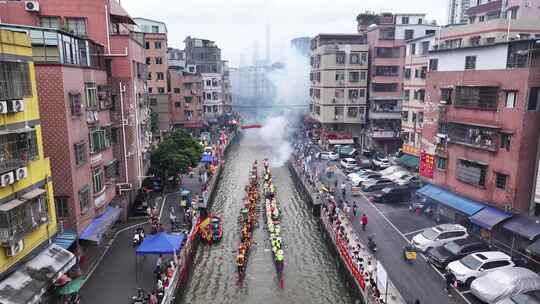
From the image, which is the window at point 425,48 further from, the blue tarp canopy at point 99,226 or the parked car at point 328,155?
the blue tarp canopy at point 99,226

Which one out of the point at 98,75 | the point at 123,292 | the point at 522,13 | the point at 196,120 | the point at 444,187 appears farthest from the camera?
the point at 196,120

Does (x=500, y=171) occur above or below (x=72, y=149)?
below

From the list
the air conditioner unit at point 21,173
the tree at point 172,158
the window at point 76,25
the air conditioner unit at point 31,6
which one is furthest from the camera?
the tree at point 172,158

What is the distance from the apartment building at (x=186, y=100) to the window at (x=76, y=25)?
40.4 metres

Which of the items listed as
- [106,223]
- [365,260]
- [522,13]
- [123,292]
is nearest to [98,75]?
[106,223]

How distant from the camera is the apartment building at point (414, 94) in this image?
43844mm

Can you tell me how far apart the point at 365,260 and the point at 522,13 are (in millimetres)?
35312

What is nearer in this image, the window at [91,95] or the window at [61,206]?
the window at [61,206]

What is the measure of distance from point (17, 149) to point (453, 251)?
79.1 ft

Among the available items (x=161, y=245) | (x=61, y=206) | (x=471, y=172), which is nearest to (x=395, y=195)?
(x=471, y=172)

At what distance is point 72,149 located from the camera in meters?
23.0

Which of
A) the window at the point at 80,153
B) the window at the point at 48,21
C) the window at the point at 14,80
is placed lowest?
the window at the point at 80,153

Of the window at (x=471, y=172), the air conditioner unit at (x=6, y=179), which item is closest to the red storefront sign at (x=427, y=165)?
the window at (x=471, y=172)

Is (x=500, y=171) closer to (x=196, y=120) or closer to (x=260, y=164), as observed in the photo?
(x=260, y=164)
